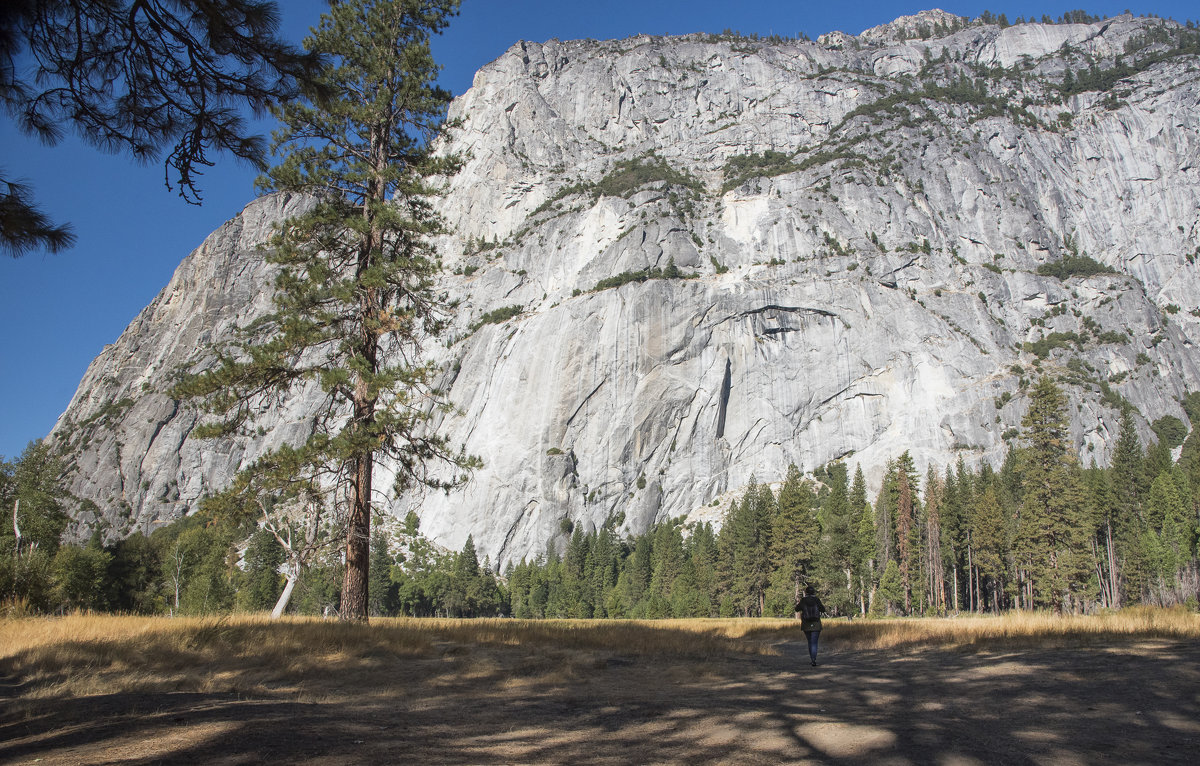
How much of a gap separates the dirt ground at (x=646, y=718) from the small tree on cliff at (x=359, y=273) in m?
5.02

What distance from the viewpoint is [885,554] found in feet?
188

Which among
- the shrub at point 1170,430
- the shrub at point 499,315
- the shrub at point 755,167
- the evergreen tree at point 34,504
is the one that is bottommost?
the evergreen tree at point 34,504

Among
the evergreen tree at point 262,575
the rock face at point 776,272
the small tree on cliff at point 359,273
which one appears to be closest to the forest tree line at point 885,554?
the evergreen tree at point 262,575

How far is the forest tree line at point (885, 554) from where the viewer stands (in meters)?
37.0

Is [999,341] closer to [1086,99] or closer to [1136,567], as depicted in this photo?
[1136,567]

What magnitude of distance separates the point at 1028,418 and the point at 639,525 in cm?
6641

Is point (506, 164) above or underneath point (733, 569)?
above

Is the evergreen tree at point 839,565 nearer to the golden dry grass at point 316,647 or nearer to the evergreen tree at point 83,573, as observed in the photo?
the golden dry grass at point 316,647

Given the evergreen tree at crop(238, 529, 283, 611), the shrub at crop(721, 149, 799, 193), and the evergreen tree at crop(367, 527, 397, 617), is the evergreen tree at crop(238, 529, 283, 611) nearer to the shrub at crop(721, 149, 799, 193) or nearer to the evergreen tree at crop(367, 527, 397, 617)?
the evergreen tree at crop(367, 527, 397, 617)

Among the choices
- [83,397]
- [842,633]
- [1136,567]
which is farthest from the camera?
[83,397]

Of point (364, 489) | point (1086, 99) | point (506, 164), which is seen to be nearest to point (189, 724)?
point (364, 489)

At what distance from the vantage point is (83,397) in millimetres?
178500

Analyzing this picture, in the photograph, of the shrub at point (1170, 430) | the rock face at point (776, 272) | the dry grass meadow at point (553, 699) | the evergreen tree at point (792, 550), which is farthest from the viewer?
the rock face at point (776, 272)

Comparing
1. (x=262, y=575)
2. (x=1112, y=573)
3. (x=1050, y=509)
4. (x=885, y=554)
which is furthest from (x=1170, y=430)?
A: (x=262, y=575)
